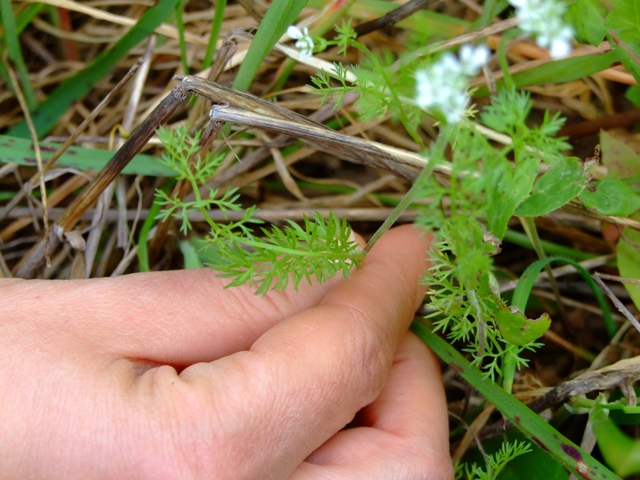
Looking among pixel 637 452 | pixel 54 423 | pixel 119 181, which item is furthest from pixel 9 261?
pixel 637 452

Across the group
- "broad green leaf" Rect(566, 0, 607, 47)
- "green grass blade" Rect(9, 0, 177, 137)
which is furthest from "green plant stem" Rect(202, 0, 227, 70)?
"broad green leaf" Rect(566, 0, 607, 47)

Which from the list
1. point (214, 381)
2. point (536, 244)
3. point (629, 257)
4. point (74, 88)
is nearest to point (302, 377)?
point (214, 381)

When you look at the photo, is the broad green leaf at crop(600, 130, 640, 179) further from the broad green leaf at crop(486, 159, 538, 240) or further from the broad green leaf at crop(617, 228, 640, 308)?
the broad green leaf at crop(486, 159, 538, 240)

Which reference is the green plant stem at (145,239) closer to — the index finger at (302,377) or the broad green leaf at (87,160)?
the broad green leaf at (87,160)

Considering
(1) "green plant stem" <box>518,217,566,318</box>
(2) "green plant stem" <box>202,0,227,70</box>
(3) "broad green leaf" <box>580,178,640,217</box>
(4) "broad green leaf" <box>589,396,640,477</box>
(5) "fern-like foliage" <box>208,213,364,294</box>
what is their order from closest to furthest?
(4) "broad green leaf" <box>589,396,640,477</box>, (5) "fern-like foliage" <box>208,213,364,294</box>, (3) "broad green leaf" <box>580,178,640,217</box>, (1) "green plant stem" <box>518,217,566,318</box>, (2) "green plant stem" <box>202,0,227,70</box>

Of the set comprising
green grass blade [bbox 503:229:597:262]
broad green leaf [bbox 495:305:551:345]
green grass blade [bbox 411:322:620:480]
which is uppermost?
broad green leaf [bbox 495:305:551:345]

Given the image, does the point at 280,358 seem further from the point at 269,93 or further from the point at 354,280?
the point at 269,93

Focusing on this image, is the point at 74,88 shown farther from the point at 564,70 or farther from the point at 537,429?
the point at 537,429
